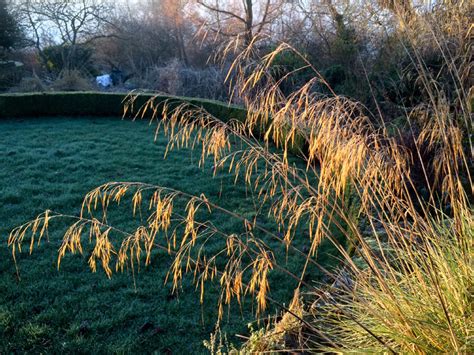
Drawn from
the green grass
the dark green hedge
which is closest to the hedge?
the dark green hedge

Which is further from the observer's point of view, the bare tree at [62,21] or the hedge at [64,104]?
the bare tree at [62,21]

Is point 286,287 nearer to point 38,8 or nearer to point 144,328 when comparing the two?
point 144,328

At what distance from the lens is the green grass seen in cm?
296

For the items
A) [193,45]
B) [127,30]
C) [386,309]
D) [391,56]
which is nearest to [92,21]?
[127,30]

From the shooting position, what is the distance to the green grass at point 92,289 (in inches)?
116

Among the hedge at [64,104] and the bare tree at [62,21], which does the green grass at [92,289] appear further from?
the bare tree at [62,21]

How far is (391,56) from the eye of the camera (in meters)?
8.39

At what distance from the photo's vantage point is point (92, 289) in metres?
3.55

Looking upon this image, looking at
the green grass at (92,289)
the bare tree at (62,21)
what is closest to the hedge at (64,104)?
the green grass at (92,289)

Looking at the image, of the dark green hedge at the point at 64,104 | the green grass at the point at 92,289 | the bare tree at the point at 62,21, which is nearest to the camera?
the green grass at the point at 92,289

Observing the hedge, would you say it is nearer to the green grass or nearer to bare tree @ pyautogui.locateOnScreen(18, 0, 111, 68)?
A: the green grass

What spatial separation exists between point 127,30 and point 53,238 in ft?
51.4

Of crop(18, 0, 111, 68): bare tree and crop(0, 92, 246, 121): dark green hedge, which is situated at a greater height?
crop(18, 0, 111, 68): bare tree

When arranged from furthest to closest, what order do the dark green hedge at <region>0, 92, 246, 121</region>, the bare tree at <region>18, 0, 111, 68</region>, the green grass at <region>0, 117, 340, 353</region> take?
the bare tree at <region>18, 0, 111, 68</region>, the dark green hedge at <region>0, 92, 246, 121</region>, the green grass at <region>0, 117, 340, 353</region>
